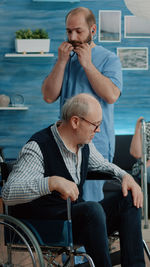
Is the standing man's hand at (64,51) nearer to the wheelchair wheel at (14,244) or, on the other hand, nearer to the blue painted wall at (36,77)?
the wheelchair wheel at (14,244)

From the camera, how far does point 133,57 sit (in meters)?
5.05

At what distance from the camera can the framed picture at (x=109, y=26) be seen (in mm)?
4980

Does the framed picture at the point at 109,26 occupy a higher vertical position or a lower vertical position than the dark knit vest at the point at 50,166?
higher

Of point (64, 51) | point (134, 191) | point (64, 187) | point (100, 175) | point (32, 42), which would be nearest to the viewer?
point (64, 187)

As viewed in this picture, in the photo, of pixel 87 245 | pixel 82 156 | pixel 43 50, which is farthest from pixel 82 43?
pixel 43 50

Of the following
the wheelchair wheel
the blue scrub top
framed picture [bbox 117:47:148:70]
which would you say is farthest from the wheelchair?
framed picture [bbox 117:47:148:70]

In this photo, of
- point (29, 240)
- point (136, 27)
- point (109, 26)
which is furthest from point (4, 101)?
point (29, 240)

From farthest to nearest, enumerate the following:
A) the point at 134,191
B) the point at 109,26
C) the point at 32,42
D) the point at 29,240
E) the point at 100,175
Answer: the point at 109,26, the point at 32,42, the point at 100,175, the point at 134,191, the point at 29,240

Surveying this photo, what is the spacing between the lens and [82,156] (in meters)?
2.12

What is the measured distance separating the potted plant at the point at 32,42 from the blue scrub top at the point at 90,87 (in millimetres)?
2403

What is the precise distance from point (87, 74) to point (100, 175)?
50 cm

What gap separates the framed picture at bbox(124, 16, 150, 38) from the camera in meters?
5.00

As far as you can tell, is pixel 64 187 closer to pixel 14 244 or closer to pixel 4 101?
pixel 14 244

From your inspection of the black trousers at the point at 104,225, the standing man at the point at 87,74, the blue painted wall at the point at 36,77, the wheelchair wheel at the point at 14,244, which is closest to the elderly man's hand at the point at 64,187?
the black trousers at the point at 104,225
